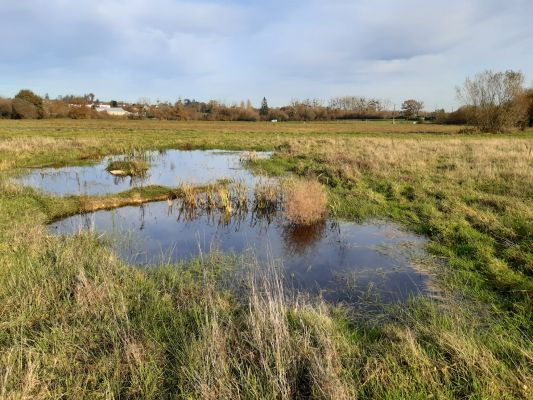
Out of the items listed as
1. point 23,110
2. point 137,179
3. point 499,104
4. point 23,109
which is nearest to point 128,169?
point 137,179

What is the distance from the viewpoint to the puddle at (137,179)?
16.7 m

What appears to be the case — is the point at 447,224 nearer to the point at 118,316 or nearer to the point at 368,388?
the point at 368,388


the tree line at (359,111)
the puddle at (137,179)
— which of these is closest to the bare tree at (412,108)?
the tree line at (359,111)

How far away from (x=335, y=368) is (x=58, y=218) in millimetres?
11271

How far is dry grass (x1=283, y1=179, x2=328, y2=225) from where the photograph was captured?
11.7m

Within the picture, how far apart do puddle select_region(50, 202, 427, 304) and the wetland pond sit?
2 cm

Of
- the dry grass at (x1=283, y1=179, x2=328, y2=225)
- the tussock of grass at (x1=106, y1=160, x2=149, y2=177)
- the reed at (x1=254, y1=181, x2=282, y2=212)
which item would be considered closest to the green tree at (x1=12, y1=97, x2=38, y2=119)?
the tussock of grass at (x1=106, y1=160, x2=149, y2=177)

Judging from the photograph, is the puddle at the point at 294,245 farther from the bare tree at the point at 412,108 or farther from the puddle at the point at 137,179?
the bare tree at the point at 412,108

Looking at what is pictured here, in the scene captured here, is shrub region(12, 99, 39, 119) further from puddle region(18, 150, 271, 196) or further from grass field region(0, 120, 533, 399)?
grass field region(0, 120, 533, 399)

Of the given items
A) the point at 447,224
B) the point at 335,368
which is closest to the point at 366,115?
the point at 447,224

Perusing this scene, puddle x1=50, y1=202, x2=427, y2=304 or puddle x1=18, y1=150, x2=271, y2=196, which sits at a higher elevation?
puddle x1=18, y1=150, x2=271, y2=196

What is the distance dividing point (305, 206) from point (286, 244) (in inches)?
79.6

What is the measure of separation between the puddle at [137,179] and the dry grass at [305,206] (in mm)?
4514

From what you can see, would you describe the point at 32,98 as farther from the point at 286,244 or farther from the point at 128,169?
the point at 286,244
